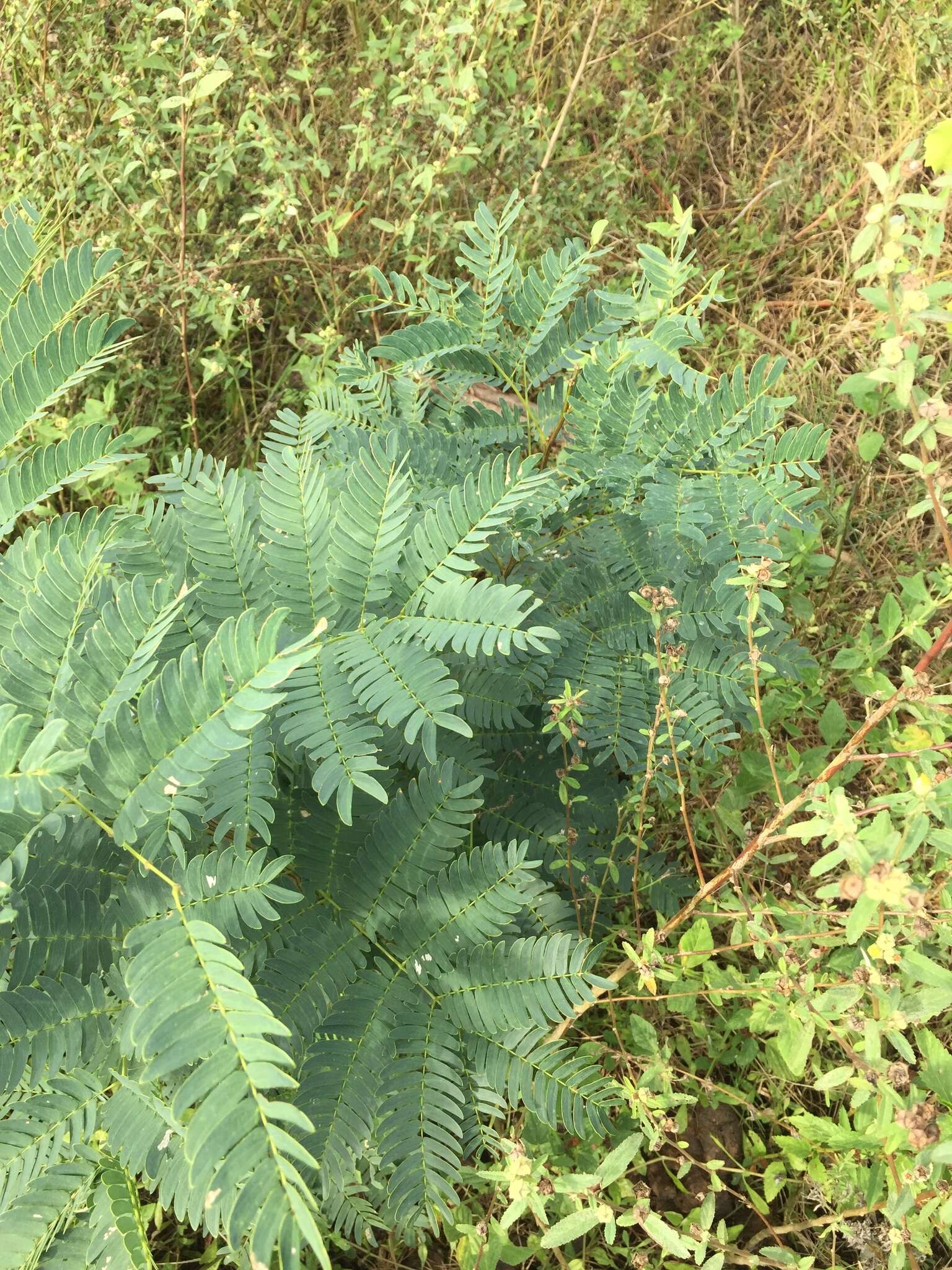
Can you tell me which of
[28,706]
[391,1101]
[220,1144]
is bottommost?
[391,1101]

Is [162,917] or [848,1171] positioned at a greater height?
[162,917]

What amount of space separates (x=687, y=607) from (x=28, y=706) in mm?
968

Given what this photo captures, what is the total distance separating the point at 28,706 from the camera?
96 cm

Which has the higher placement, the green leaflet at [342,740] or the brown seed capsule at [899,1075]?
the green leaflet at [342,740]

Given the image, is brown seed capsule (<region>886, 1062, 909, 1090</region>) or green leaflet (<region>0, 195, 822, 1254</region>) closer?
green leaflet (<region>0, 195, 822, 1254</region>)

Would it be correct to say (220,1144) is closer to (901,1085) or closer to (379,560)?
(379,560)

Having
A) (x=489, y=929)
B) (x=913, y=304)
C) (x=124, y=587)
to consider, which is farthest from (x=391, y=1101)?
(x=913, y=304)

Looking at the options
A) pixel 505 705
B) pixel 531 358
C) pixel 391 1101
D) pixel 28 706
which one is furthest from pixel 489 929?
pixel 531 358

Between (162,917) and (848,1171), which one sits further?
(848,1171)

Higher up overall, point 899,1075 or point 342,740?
point 342,740

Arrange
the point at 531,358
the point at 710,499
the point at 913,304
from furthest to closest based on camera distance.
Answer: the point at 531,358 < the point at 710,499 < the point at 913,304

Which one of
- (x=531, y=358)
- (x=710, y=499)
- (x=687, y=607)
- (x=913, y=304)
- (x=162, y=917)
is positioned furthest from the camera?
(x=531, y=358)

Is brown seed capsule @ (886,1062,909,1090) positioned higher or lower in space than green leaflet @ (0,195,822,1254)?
lower

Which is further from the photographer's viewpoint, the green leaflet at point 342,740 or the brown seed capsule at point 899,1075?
the brown seed capsule at point 899,1075
